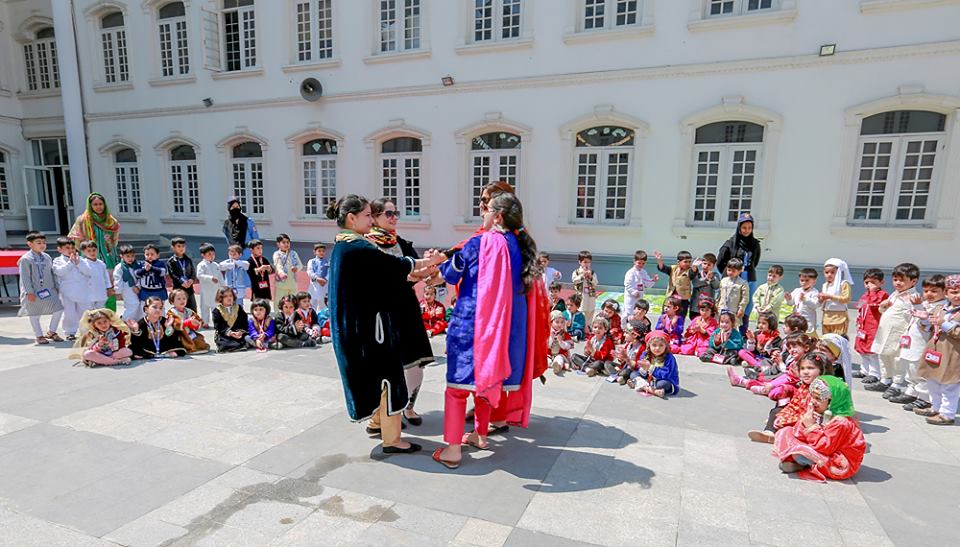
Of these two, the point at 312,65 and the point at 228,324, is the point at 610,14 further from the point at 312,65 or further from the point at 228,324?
the point at 228,324

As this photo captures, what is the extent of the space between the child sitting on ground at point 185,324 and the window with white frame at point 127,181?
36.7 feet

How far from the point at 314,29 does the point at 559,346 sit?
35.5 ft

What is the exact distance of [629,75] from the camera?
33.7ft

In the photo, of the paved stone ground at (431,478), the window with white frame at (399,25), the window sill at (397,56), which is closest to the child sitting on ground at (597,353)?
the paved stone ground at (431,478)

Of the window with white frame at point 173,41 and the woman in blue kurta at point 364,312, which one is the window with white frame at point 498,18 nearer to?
the window with white frame at point 173,41

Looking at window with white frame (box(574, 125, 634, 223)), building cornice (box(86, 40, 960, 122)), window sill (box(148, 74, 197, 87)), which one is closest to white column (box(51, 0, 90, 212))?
window sill (box(148, 74, 197, 87))

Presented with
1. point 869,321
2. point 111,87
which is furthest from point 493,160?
point 111,87

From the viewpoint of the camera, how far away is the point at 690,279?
7027mm

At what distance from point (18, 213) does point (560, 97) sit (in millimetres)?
17865

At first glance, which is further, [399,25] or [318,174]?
[318,174]

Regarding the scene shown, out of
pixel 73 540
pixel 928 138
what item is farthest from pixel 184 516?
pixel 928 138

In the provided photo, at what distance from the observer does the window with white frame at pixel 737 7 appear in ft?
31.1

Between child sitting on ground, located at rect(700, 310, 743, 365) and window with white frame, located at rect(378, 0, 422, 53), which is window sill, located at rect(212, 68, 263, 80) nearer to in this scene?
window with white frame, located at rect(378, 0, 422, 53)

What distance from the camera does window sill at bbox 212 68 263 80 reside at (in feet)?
43.5
